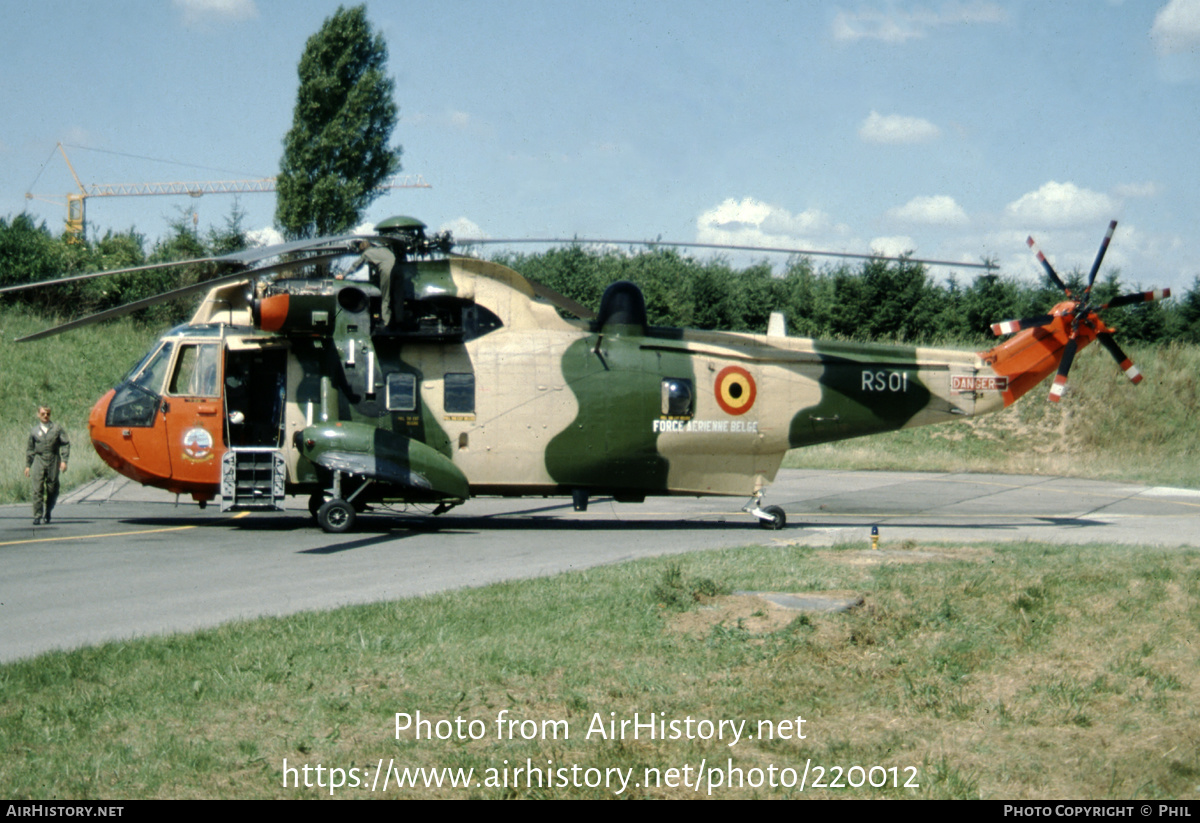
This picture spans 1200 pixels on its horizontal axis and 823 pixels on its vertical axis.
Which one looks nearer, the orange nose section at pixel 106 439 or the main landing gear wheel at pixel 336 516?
the main landing gear wheel at pixel 336 516

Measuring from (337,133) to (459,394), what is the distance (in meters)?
26.0

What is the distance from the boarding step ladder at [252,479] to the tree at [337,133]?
24.4 metres

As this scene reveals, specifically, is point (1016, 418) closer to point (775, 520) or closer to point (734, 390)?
point (775, 520)

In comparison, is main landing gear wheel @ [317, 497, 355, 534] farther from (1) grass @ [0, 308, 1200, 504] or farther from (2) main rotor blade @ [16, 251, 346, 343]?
(1) grass @ [0, 308, 1200, 504]

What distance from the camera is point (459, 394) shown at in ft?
48.5

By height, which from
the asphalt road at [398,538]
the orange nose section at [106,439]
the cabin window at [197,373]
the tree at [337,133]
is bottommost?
the asphalt road at [398,538]

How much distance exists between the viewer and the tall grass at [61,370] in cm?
2880

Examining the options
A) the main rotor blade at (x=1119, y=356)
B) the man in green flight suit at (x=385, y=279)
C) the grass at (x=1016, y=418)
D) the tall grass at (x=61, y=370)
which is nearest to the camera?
the man in green flight suit at (x=385, y=279)

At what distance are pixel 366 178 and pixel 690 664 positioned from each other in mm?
35500

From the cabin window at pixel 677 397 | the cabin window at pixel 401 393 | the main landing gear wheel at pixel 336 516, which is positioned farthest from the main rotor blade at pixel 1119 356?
the main landing gear wheel at pixel 336 516

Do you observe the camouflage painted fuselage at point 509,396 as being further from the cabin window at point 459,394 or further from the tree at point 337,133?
the tree at point 337,133

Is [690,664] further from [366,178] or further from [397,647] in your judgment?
[366,178]

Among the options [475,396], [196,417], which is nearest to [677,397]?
[475,396]

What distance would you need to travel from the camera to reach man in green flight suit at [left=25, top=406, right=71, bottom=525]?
15.0 meters
